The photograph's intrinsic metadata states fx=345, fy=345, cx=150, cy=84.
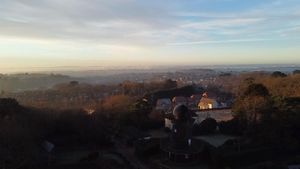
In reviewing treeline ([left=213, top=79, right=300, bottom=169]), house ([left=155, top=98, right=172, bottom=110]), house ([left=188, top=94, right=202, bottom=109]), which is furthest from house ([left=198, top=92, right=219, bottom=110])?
treeline ([left=213, top=79, right=300, bottom=169])

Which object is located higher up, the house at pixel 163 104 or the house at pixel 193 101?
the house at pixel 163 104

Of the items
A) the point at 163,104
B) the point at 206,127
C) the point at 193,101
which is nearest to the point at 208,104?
the point at 163,104

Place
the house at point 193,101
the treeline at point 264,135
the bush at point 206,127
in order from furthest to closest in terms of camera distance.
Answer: the house at point 193,101, the bush at point 206,127, the treeline at point 264,135

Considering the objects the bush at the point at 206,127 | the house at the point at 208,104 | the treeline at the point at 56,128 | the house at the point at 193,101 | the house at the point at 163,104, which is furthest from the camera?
the house at the point at 193,101

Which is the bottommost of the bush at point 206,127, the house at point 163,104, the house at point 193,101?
the house at point 193,101

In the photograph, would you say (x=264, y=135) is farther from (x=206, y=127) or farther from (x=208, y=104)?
(x=208, y=104)

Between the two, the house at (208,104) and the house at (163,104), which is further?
the house at (208,104)

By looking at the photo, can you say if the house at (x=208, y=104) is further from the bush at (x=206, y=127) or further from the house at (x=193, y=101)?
the bush at (x=206, y=127)

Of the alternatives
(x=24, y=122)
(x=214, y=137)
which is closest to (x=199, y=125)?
(x=214, y=137)

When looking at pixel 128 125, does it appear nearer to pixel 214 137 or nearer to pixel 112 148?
pixel 112 148

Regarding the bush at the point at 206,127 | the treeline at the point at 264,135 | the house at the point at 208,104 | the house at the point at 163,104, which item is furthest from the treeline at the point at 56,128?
the house at the point at 208,104

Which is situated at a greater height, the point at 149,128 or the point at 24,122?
the point at 24,122
